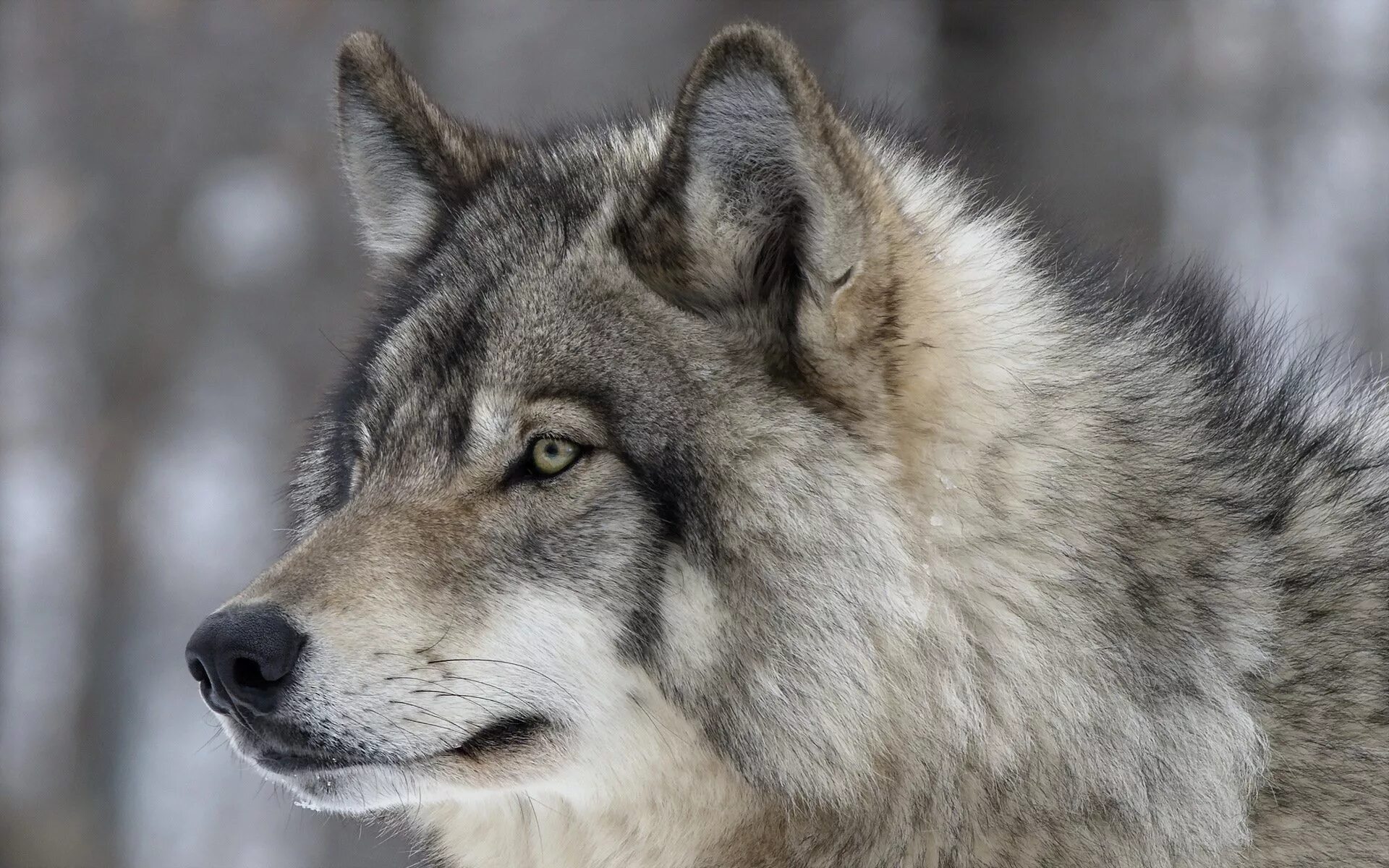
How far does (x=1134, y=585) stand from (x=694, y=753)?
817 millimetres

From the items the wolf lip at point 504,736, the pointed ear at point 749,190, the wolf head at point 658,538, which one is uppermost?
the pointed ear at point 749,190

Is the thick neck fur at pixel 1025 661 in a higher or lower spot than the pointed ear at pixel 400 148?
lower

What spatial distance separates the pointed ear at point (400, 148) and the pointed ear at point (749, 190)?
2.28 ft

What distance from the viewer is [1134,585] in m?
2.26

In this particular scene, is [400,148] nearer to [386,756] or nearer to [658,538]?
[658,538]

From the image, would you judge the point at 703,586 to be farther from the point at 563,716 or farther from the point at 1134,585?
the point at 1134,585

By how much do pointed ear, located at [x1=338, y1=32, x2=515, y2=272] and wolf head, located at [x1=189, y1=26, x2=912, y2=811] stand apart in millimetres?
737

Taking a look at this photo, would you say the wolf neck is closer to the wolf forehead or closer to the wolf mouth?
the wolf mouth

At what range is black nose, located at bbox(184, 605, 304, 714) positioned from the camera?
6.87 ft

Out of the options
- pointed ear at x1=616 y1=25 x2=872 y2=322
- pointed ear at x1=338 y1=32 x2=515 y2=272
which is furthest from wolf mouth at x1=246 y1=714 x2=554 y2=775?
pointed ear at x1=338 y1=32 x2=515 y2=272

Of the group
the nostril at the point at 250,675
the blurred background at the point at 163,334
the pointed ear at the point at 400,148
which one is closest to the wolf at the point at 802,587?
the nostril at the point at 250,675

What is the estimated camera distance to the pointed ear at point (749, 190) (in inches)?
82.7

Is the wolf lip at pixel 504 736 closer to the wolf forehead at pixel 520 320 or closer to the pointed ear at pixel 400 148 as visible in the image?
the wolf forehead at pixel 520 320

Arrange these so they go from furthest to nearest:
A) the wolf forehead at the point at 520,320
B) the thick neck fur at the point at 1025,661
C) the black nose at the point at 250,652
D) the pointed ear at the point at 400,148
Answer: the pointed ear at the point at 400,148 → the wolf forehead at the point at 520,320 → the thick neck fur at the point at 1025,661 → the black nose at the point at 250,652
